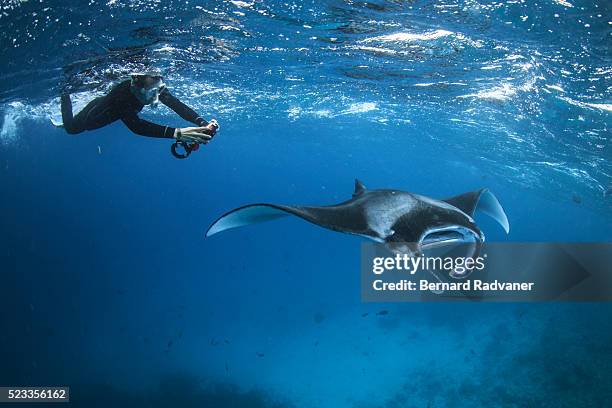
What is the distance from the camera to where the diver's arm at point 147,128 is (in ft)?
16.9

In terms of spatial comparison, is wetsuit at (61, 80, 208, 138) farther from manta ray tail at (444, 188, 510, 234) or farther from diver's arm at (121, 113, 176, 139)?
manta ray tail at (444, 188, 510, 234)

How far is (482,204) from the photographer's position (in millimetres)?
7148

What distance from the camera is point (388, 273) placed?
240 inches

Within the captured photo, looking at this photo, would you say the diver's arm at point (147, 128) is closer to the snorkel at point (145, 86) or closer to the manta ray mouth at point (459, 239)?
the snorkel at point (145, 86)

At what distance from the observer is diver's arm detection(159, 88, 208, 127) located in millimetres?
5512

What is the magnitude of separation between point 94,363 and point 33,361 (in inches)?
187

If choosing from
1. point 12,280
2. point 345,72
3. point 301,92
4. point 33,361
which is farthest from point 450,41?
point 12,280

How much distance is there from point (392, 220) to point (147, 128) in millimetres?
4031

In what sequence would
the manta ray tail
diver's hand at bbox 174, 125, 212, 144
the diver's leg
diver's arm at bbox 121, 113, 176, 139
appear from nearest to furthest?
1. diver's hand at bbox 174, 125, 212, 144
2. diver's arm at bbox 121, 113, 176, 139
3. the manta ray tail
4. the diver's leg

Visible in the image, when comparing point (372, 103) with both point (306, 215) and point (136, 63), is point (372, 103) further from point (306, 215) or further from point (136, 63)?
point (306, 215)

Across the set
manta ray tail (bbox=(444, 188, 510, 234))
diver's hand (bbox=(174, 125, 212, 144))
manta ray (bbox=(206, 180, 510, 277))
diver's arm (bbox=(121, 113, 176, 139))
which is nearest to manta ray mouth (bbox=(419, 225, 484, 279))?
manta ray (bbox=(206, 180, 510, 277))

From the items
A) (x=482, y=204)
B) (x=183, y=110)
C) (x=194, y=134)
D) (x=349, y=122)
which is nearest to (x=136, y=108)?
(x=183, y=110)

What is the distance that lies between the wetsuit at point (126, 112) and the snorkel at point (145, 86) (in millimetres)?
112

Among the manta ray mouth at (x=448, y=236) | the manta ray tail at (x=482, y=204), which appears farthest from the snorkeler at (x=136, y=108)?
the manta ray tail at (x=482, y=204)
